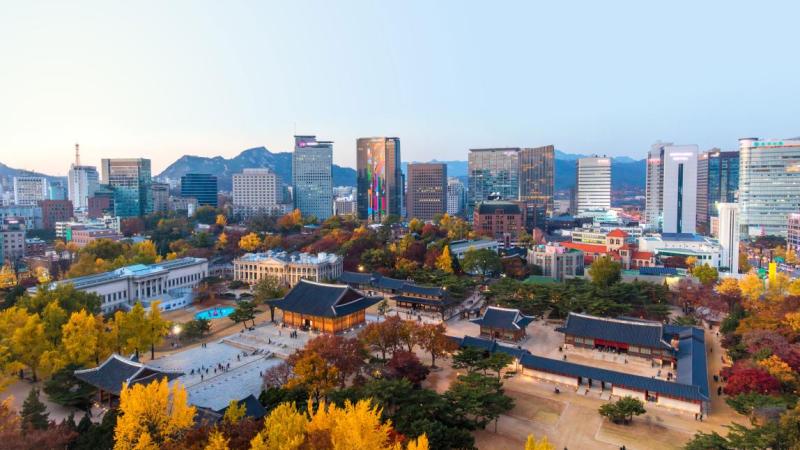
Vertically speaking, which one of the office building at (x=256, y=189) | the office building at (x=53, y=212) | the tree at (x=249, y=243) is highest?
the office building at (x=256, y=189)

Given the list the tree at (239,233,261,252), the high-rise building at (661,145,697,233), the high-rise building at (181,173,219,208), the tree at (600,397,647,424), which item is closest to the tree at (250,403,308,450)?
the tree at (600,397,647,424)

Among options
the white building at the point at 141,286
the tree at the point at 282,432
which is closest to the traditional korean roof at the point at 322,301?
the white building at the point at 141,286

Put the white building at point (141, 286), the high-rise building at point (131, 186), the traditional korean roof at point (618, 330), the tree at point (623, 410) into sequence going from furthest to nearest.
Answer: the high-rise building at point (131, 186) < the white building at point (141, 286) < the traditional korean roof at point (618, 330) < the tree at point (623, 410)

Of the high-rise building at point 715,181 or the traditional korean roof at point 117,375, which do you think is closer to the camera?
the traditional korean roof at point 117,375

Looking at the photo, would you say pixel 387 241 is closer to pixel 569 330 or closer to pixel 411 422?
pixel 569 330

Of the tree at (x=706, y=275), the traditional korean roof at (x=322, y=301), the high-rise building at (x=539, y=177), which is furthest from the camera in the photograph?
the high-rise building at (x=539, y=177)

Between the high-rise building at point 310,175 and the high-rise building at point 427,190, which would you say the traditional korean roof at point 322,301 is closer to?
the high-rise building at point 427,190

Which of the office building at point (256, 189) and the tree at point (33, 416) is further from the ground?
the office building at point (256, 189)
